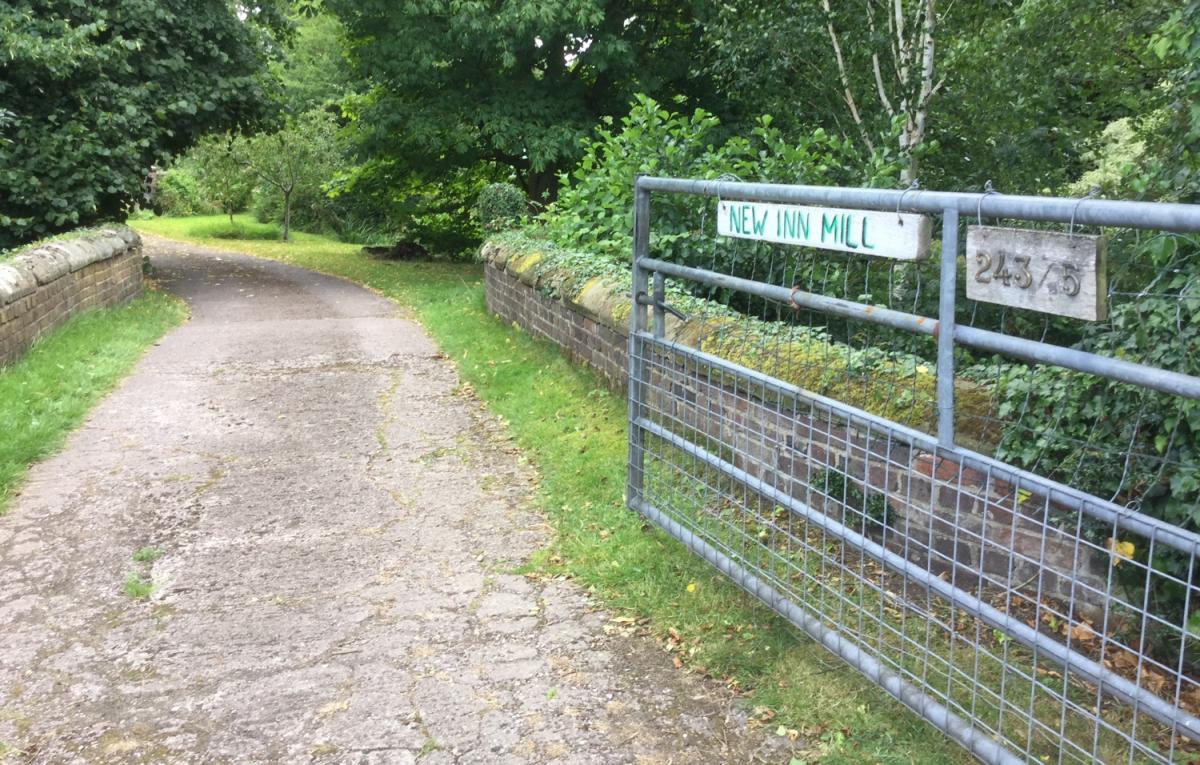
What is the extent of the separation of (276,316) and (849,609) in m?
10.1

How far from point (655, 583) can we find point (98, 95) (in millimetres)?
13292

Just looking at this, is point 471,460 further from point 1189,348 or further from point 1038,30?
point 1038,30

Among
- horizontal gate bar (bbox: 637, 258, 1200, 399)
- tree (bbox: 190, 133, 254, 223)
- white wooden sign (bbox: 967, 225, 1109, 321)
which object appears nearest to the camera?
horizontal gate bar (bbox: 637, 258, 1200, 399)

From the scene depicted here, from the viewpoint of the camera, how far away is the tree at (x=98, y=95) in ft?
44.2

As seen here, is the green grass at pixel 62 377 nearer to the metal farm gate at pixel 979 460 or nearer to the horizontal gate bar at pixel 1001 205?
the metal farm gate at pixel 979 460

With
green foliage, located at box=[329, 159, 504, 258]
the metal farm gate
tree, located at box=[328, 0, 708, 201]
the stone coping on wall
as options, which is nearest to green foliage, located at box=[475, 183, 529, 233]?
Result: tree, located at box=[328, 0, 708, 201]

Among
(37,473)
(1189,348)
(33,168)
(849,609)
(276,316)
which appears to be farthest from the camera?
(33,168)

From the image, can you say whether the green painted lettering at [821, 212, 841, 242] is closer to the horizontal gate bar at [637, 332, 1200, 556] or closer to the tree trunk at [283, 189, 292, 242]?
the horizontal gate bar at [637, 332, 1200, 556]

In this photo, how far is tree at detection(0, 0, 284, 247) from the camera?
1348 centimetres

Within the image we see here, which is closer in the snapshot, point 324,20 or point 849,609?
point 849,609

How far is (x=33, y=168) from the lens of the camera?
13.9 metres

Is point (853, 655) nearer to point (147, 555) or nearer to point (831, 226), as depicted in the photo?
point (831, 226)

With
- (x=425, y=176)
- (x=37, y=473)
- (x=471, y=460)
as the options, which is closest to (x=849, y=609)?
(x=471, y=460)

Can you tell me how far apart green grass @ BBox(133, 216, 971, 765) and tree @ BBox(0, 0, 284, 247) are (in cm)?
792
